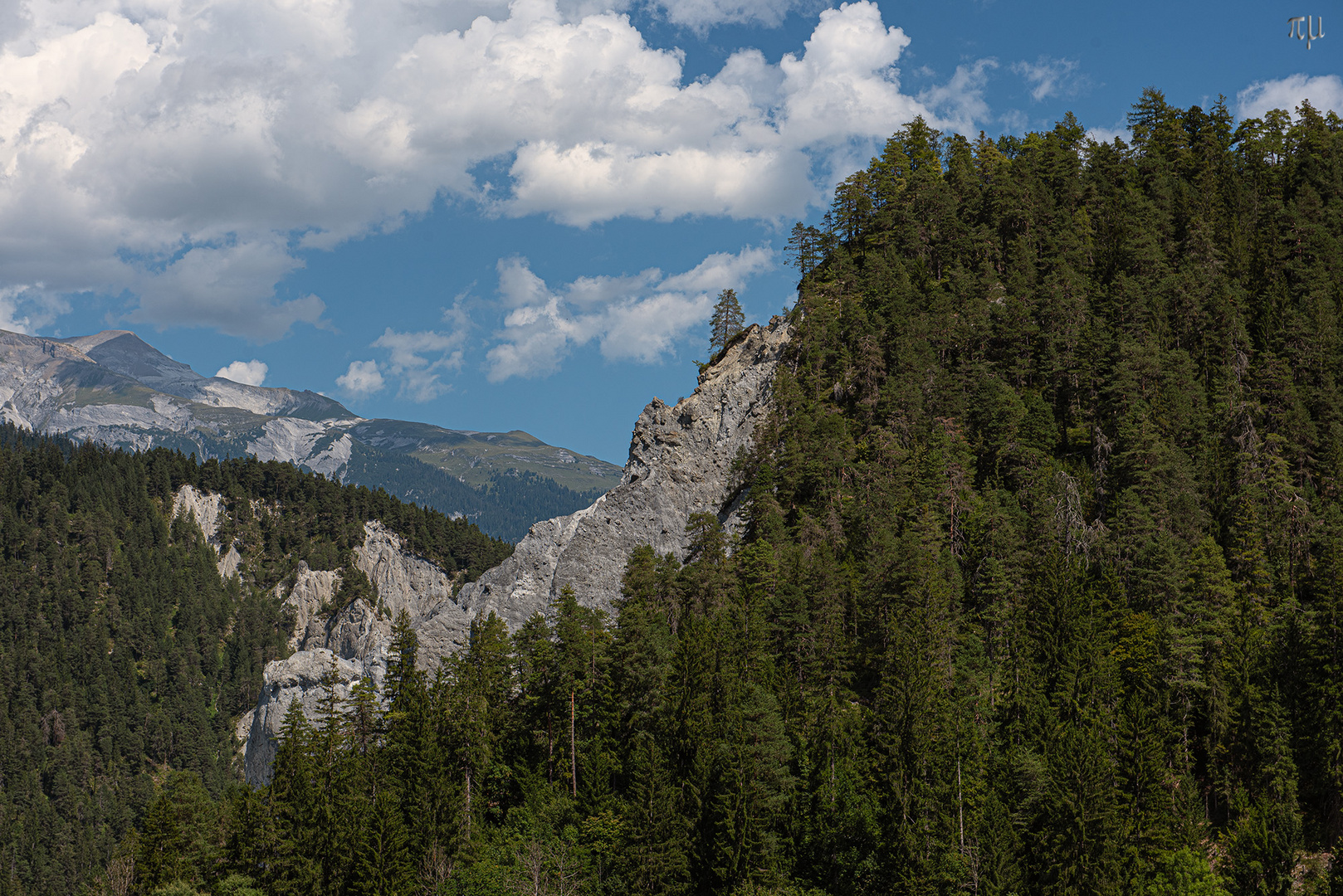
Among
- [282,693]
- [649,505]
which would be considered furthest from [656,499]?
[282,693]

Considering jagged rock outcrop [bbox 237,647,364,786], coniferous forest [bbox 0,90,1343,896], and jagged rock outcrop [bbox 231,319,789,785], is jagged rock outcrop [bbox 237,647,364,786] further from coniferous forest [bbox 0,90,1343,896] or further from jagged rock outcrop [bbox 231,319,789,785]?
coniferous forest [bbox 0,90,1343,896]

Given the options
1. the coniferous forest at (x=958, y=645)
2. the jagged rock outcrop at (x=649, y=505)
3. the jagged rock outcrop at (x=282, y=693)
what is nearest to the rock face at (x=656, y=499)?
the jagged rock outcrop at (x=649, y=505)

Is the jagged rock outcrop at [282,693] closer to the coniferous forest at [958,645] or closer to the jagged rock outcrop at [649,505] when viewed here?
the jagged rock outcrop at [649,505]

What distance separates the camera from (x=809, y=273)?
115m

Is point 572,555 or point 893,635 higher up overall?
point 572,555

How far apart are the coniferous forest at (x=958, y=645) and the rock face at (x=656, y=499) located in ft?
16.3

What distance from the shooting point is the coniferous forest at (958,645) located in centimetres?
5709

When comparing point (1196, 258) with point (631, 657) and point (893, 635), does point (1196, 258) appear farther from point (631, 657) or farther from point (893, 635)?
point (631, 657)

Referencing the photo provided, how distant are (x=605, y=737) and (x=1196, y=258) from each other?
75.9 metres

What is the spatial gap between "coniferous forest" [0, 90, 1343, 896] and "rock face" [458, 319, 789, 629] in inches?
195

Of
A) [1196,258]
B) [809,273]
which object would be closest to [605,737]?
[809,273]

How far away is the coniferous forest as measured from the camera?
57.1m

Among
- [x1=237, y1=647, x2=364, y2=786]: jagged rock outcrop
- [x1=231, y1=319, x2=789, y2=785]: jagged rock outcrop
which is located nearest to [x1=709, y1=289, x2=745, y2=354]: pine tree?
[x1=231, y1=319, x2=789, y2=785]: jagged rock outcrop

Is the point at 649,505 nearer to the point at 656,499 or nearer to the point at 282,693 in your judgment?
the point at 656,499
